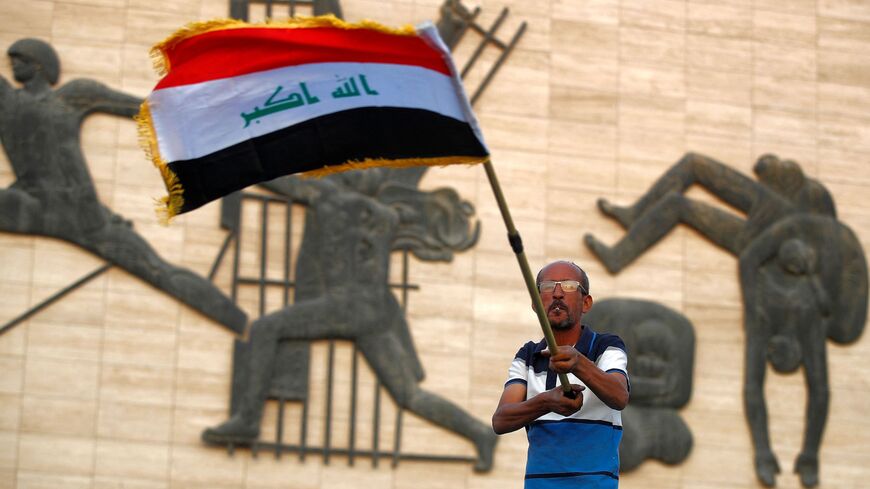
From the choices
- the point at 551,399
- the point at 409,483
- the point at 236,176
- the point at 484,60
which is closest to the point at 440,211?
the point at 484,60

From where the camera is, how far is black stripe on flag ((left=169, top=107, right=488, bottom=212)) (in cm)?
517

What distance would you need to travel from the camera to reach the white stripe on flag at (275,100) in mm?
5195

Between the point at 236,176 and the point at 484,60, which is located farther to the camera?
the point at 484,60

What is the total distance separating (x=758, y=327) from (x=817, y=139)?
66.9 inches

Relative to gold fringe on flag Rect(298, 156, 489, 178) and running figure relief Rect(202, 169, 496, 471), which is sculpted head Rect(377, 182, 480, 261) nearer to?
running figure relief Rect(202, 169, 496, 471)

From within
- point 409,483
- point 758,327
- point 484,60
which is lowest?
point 409,483

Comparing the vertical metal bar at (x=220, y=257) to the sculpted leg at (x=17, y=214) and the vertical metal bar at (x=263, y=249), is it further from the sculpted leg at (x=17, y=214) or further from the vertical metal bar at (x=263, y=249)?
the sculpted leg at (x=17, y=214)

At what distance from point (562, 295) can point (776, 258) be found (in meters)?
8.36

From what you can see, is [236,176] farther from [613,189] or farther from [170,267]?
[613,189]

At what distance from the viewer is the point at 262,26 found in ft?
18.2

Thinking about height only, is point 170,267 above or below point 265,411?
above

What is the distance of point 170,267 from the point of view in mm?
11594

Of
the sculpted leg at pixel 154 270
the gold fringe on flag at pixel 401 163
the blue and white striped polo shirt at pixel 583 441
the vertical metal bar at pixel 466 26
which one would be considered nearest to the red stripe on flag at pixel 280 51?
the gold fringe on flag at pixel 401 163

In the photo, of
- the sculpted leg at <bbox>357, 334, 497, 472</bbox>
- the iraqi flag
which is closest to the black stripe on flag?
the iraqi flag
